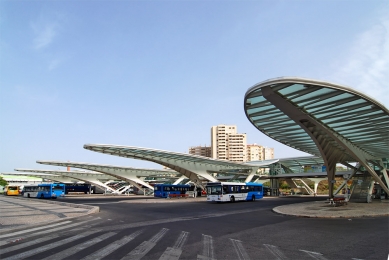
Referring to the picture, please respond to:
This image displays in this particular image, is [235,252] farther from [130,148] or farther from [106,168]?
[106,168]

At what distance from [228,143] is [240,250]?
5639 inches

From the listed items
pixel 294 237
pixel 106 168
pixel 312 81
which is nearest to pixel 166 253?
pixel 294 237

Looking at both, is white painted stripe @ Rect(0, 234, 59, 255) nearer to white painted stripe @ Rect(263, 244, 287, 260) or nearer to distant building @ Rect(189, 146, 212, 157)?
white painted stripe @ Rect(263, 244, 287, 260)

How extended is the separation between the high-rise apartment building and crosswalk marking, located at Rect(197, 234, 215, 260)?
461 ft

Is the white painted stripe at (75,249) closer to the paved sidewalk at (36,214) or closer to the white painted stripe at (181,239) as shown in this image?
the white painted stripe at (181,239)

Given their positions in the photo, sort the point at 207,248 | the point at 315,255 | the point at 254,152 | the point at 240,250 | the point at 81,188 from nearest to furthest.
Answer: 1. the point at 315,255
2. the point at 240,250
3. the point at 207,248
4. the point at 81,188
5. the point at 254,152

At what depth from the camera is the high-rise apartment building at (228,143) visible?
5881 inches

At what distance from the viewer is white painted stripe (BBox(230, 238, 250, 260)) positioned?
7.22m

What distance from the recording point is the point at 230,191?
114ft

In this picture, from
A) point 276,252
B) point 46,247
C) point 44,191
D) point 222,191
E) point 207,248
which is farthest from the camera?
point 44,191

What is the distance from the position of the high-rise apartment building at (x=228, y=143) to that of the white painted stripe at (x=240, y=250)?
14090 centimetres

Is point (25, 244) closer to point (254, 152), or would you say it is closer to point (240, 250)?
point (240, 250)

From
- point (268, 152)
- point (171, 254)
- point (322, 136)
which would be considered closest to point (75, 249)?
point (171, 254)

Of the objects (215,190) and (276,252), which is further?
(215,190)
